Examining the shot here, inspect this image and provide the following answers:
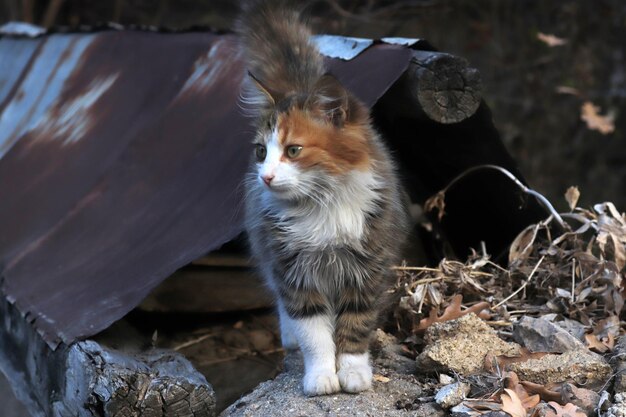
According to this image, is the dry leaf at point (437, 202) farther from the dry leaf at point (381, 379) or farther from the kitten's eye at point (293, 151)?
the kitten's eye at point (293, 151)

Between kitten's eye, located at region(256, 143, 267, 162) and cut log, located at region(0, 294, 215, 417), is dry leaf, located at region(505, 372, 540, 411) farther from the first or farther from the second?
kitten's eye, located at region(256, 143, 267, 162)

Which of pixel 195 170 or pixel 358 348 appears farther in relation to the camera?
→ pixel 195 170

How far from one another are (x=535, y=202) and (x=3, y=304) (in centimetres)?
277

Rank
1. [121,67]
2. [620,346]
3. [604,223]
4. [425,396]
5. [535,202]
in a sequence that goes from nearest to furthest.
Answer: [425,396]
[620,346]
[604,223]
[535,202]
[121,67]

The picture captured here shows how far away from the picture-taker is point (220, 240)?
3.71m

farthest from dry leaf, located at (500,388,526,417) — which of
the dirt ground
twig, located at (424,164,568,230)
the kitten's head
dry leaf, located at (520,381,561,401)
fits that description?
the dirt ground

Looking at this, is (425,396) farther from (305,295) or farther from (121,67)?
(121,67)

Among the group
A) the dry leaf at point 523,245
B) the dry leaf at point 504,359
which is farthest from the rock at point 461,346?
the dry leaf at point 523,245

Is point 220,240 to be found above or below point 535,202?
above

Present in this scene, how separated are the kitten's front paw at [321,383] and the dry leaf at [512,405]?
0.63 metres

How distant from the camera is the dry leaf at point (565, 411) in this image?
9.72 ft

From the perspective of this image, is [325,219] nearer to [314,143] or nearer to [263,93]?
[314,143]

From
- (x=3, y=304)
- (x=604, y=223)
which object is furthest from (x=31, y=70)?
(x=604, y=223)

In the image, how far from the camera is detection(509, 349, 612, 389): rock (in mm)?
3225
